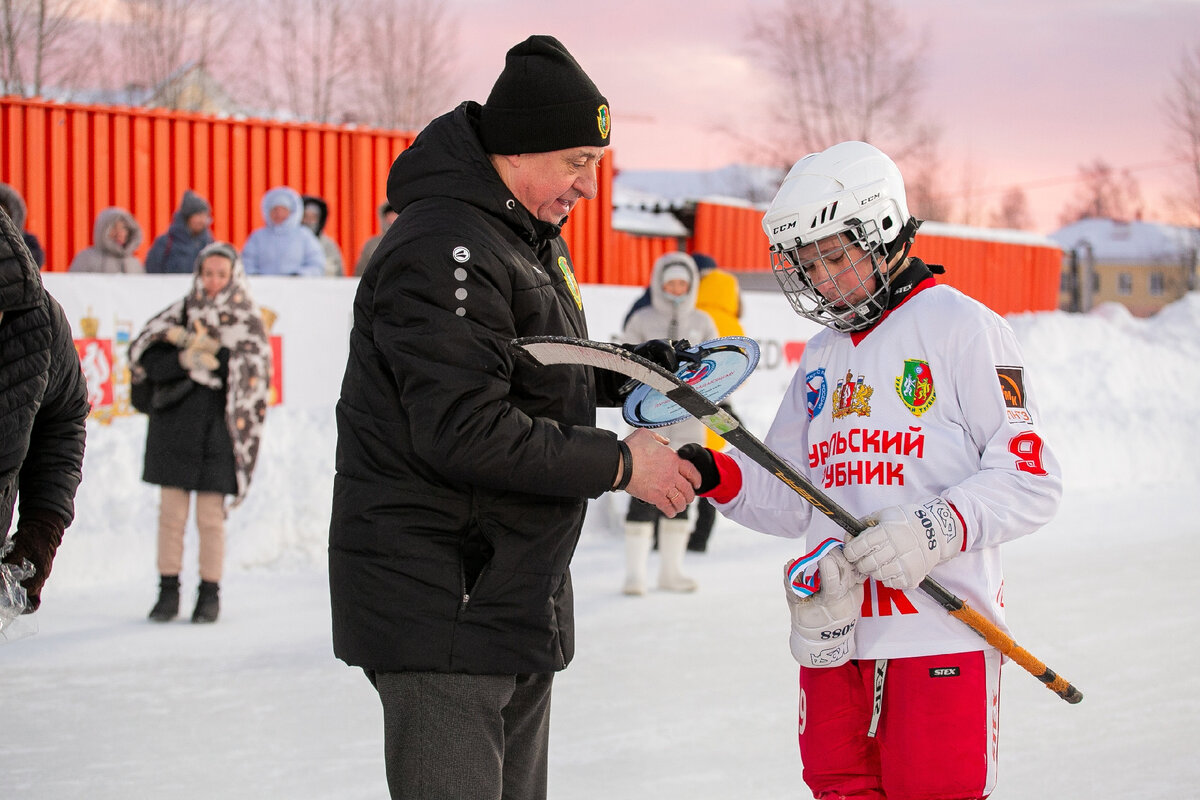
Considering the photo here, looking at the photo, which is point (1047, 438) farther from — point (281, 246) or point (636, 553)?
point (281, 246)

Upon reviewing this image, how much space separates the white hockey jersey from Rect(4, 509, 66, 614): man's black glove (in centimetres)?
157

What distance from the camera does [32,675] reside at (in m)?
4.93

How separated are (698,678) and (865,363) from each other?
8.83 ft

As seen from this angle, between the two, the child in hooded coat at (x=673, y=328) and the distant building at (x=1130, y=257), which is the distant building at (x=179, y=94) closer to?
the child in hooded coat at (x=673, y=328)

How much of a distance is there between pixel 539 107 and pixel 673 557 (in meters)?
4.52

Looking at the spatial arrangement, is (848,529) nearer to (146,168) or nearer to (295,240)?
(295,240)

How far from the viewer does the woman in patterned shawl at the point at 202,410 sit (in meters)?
5.81

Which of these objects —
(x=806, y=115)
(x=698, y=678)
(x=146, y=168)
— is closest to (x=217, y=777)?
(x=698, y=678)

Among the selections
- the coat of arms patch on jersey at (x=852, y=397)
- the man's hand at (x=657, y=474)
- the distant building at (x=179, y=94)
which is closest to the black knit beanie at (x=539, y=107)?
the man's hand at (x=657, y=474)

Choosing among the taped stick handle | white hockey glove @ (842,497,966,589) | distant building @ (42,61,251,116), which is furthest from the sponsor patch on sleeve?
distant building @ (42,61,251,116)

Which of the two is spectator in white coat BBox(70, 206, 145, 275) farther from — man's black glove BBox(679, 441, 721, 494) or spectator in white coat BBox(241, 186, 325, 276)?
man's black glove BBox(679, 441, 721, 494)

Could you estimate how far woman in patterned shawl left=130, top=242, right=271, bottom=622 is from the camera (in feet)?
19.1

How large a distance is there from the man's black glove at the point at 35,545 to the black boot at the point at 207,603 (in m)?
3.32

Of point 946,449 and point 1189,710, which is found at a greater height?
point 946,449
